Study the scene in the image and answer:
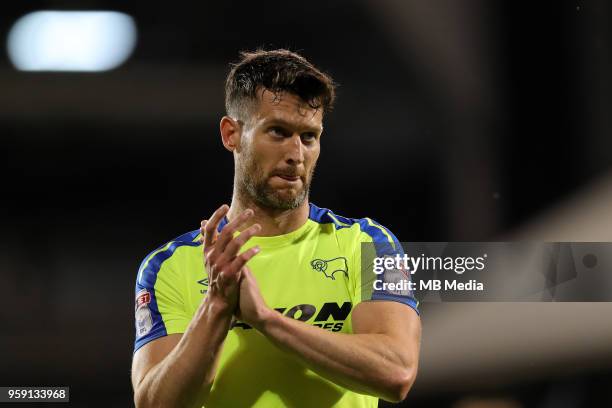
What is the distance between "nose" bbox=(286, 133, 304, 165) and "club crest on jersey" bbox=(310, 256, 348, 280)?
10.3 inches

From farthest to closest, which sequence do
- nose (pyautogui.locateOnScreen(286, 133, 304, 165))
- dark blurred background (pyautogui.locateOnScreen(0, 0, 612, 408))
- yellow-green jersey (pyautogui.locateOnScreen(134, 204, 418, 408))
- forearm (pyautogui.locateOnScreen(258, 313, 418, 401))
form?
dark blurred background (pyautogui.locateOnScreen(0, 0, 612, 408)) → nose (pyautogui.locateOnScreen(286, 133, 304, 165)) → yellow-green jersey (pyautogui.locateOnScreen(134, 204, 418, 408)) → forearm (pyautogui.locateOnScreen(258, 313, 418, 401))

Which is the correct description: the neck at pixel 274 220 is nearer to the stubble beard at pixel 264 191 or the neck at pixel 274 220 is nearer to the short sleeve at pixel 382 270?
the stubble beard at pixel 264 191

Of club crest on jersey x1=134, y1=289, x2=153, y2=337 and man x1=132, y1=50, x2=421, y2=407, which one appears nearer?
man x1=132, y1=50, x2=421, y2=407

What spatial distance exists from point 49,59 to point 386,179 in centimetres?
133

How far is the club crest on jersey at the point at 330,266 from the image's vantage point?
1940 mm

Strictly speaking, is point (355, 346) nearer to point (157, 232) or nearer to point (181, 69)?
point (157, 232)

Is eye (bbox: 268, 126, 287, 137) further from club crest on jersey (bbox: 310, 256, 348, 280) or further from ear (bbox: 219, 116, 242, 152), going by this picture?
club crest on jersey (bbox: 310, 256, 348, 280)

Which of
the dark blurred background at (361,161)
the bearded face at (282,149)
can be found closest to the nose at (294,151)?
the bearded face at (282,149)

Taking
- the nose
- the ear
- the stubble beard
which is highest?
the ear

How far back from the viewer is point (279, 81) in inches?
78.1

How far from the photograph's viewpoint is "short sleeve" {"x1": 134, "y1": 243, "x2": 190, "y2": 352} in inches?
74.3

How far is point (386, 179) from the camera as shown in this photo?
2768mm

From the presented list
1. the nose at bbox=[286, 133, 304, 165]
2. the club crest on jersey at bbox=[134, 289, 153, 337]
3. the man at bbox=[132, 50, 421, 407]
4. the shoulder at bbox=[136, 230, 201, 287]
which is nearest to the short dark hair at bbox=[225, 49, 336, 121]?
the man at bbox=[132, 50, 421, 407]

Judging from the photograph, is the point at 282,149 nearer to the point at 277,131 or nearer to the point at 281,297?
the point at 277,131
